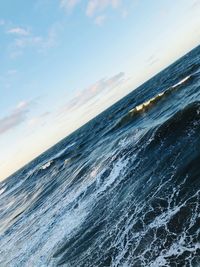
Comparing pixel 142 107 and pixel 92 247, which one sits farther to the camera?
pixel 142 107

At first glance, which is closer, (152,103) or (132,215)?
(132,215)

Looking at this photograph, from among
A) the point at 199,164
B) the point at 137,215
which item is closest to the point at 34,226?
the point at 137,215

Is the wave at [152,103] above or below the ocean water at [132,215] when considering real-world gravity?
above

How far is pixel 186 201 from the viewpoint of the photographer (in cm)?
846

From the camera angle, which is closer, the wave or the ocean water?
the ocean water

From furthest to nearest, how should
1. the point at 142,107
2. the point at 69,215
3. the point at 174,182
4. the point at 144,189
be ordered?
the point at 142,107, the point at 69,215, the point at 144,189, the point at 174,182

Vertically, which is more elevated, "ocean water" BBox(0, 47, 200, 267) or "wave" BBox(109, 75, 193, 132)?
"wave" BBox(109, 75, 193, 132)

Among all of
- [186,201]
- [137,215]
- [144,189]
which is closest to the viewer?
[186,201]

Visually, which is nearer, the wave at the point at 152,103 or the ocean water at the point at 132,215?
the ocean water at the point at 132,215

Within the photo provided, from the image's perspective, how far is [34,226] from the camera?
16266 millimetres

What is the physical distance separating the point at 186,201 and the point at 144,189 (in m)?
2.87

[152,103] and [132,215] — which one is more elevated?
[152,103]

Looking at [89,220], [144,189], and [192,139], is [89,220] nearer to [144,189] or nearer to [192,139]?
[144,189]

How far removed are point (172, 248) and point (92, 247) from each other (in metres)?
3.34
